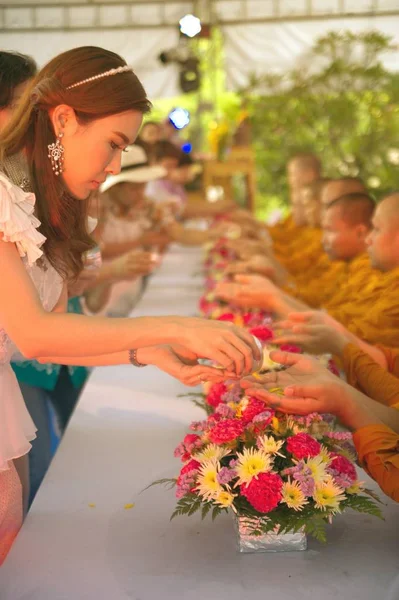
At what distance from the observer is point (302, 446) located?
159 cm

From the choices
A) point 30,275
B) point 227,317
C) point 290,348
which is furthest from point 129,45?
point 30,275

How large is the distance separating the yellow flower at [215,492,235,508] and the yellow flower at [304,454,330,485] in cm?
15

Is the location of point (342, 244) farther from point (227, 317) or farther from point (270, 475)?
point (270, 475)

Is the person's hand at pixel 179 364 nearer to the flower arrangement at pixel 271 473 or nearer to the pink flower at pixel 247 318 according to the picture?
the flower arrangement at pixel 271 473

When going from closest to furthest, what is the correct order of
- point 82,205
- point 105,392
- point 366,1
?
point 82,205 < point 105,392 < point 366,1

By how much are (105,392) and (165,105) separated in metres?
10.1

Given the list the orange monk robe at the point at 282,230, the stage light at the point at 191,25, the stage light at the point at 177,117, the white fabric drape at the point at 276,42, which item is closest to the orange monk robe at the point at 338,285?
the orange monk robe at the point at 282,230

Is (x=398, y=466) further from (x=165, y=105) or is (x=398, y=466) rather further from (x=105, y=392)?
(x=165, y=105)

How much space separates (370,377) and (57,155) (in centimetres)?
104

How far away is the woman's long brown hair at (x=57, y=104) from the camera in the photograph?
5.47 ft

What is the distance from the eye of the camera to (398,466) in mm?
1673

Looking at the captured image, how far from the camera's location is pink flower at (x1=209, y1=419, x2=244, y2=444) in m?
1.62

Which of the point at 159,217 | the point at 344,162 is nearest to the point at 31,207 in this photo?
the point at 159,217

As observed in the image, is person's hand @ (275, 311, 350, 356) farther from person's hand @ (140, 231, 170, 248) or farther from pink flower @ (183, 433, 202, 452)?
person's hand @ (140, 231, 170, 248)
